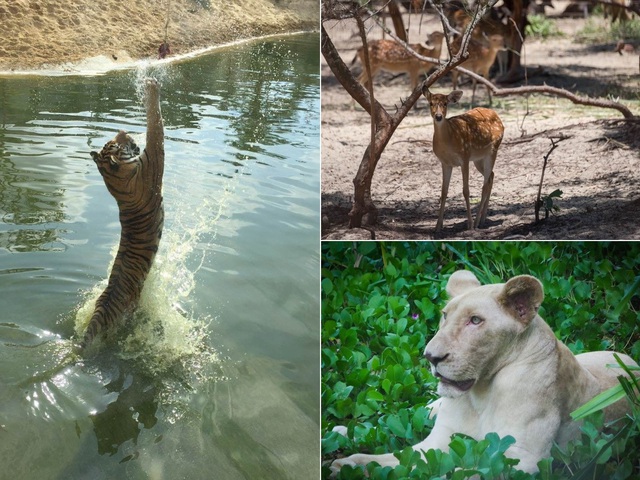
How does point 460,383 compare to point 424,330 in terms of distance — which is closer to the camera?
point 460,383

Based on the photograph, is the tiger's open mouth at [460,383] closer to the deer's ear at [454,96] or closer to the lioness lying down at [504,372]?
the lioness lying down at [504,372]

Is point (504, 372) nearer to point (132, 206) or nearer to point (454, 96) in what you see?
point (454, 96)

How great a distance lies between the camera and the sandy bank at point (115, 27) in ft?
14.1

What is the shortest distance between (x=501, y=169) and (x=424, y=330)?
2.22ft

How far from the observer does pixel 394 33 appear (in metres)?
3.31

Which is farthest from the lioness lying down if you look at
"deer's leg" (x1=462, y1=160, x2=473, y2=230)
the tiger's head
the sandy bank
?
the sandy bank

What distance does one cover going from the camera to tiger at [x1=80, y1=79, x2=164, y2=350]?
2.97 metres

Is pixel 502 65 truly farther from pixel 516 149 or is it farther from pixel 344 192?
pixel 344 192

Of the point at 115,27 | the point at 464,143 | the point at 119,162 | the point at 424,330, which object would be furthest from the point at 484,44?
the point at 115,27

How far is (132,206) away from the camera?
3.07 m

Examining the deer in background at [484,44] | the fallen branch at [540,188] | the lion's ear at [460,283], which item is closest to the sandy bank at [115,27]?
the deer in background at [484,44]

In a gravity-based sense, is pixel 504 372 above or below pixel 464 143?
below

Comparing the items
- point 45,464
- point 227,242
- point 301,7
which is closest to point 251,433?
point 45,464

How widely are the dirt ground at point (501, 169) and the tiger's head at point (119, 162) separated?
71 centimetres
